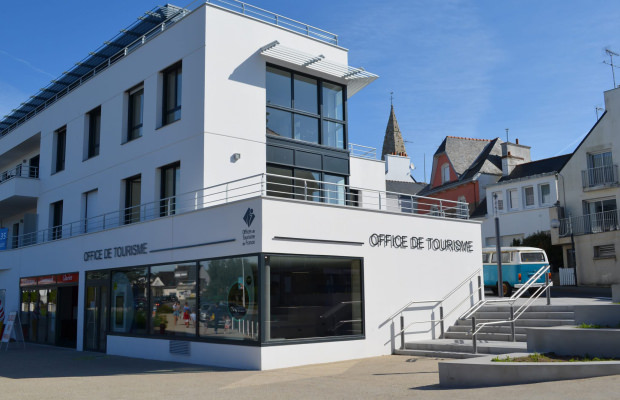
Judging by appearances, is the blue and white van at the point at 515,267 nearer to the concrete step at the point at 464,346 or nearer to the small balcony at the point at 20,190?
the concrete step at the point at 464,346

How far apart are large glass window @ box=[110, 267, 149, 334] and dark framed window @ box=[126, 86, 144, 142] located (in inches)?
196

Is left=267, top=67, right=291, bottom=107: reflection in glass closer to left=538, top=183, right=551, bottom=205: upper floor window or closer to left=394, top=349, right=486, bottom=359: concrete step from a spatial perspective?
left=394, top=349, right=486, bottom=359: concrete step

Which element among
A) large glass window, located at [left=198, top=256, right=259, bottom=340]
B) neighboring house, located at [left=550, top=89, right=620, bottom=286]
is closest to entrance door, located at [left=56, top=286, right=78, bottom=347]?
large glass window, located at [left=198, top=256, right=259, bottom=340]

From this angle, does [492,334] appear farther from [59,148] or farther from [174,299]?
[59,148]

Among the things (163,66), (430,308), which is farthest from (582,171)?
(163,66)

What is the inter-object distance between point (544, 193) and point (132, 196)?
85.8ft

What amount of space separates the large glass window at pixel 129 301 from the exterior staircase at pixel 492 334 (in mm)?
7688

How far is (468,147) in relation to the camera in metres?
46.3

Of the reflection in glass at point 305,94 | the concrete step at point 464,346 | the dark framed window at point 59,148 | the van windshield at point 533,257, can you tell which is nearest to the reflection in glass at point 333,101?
the reflection in glass at point 305,94

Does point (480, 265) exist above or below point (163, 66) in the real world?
below

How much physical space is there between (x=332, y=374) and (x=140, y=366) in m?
5.66

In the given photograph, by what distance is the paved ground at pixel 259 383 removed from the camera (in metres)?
8.93

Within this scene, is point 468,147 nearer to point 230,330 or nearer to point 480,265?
point 480,265

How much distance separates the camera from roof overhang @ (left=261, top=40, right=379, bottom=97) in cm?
1888
